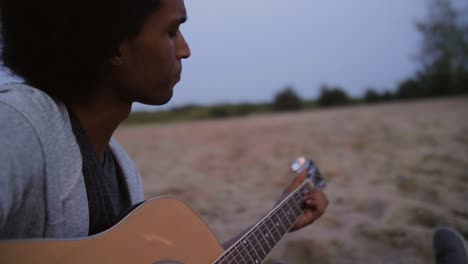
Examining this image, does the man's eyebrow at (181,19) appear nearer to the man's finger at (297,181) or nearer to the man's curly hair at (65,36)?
the man's curly hair at (65,36)

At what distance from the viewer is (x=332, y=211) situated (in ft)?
9.82

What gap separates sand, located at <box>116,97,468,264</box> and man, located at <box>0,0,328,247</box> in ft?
4.54

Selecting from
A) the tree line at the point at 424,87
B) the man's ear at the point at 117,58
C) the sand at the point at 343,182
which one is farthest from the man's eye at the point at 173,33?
the tree line at the point at 424,87

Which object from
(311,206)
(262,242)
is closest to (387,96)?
(311,206)

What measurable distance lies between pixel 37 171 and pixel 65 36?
430mm

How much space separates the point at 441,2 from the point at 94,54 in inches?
1117

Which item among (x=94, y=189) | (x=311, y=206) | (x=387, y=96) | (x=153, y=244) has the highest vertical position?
(x=94, y=189)

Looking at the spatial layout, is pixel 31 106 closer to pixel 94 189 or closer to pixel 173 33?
pixel 94 189

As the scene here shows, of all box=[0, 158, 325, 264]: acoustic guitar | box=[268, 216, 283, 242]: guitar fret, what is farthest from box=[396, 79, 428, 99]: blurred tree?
box=[0, 158, 325, 264]: acoustic guitar

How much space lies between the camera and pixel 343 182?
12.9 ft

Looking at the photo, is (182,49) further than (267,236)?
No

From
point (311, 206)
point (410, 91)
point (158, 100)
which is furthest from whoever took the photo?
point (410, 91)

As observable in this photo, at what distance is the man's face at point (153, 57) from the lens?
1155mm

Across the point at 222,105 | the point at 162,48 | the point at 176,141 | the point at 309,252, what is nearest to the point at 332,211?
the point at 309,252
